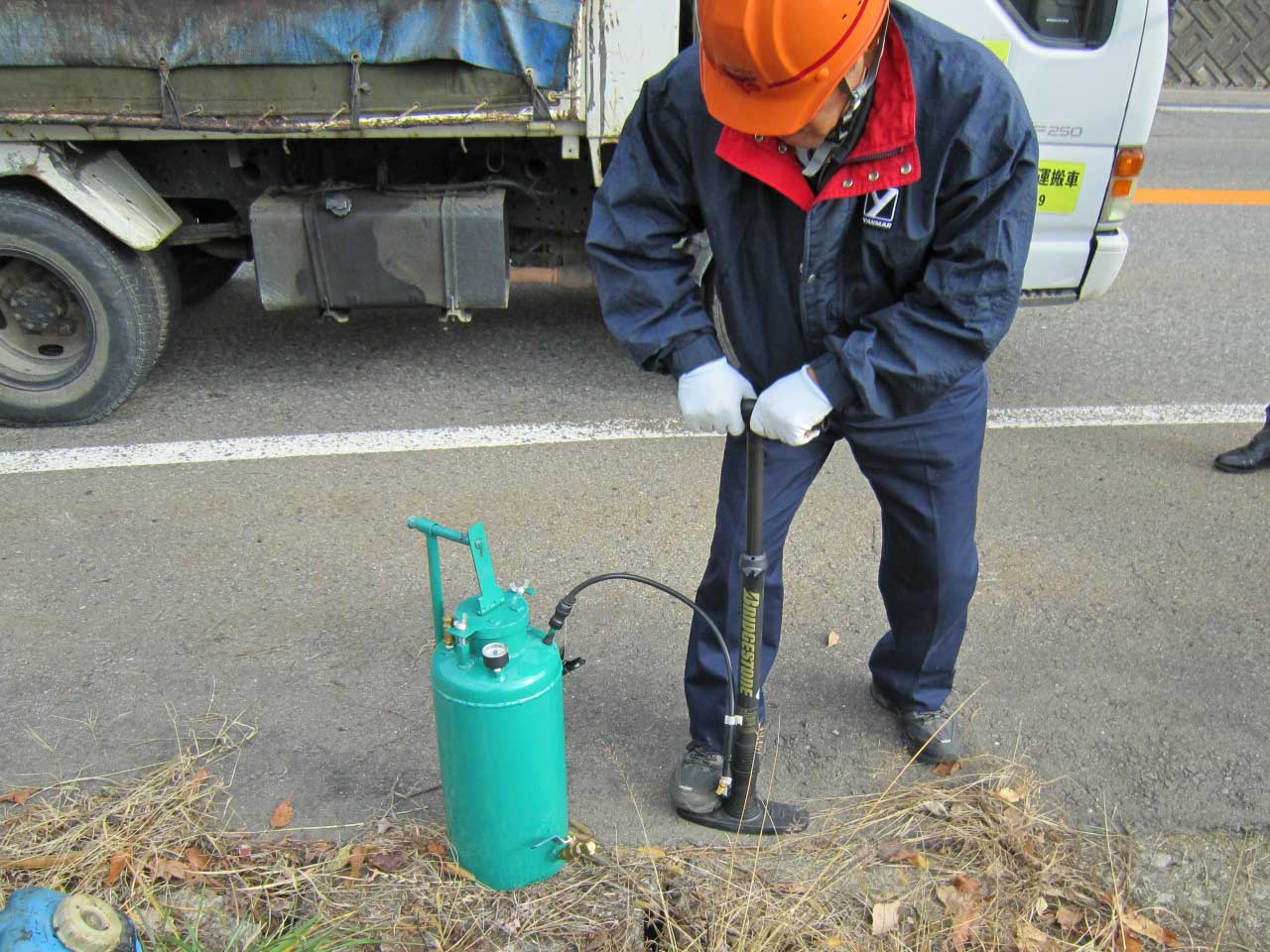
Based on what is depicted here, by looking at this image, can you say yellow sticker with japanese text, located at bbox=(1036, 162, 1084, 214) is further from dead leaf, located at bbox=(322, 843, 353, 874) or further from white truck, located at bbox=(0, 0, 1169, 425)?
dead leaf, located at bbox=(322, 843, 353, 874)

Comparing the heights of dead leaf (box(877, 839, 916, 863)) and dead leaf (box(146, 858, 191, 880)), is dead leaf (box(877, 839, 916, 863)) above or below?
below

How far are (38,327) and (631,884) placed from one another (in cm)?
356

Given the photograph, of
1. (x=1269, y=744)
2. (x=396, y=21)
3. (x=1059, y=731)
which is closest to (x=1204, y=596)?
(x=1269, y=744)

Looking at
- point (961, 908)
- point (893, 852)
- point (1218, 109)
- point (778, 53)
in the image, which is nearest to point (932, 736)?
point (893, 852)

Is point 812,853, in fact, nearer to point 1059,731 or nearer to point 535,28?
point 1059,731

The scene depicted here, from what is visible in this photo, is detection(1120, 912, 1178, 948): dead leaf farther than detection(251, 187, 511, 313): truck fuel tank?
No

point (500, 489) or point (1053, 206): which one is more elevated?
point (1053, 206)

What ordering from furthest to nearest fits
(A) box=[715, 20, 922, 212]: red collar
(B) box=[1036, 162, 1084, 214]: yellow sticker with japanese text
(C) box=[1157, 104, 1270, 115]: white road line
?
1. (C) box=[1157, 104, 1270, 115]: white road line
2. (B) box=[1036, 162, 1084, 214]: yellow sticker with japanese text
3. (A) box=[715, 20, 922, 212]: red collar

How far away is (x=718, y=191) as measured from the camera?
7.03 ft

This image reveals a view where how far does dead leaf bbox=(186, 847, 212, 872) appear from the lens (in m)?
2.37

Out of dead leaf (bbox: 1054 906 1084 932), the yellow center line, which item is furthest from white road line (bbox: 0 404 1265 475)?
the yellow center line

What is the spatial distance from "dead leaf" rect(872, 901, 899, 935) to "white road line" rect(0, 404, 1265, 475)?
95.2 inches

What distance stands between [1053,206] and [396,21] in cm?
271

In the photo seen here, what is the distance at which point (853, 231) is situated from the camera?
2098 mm
